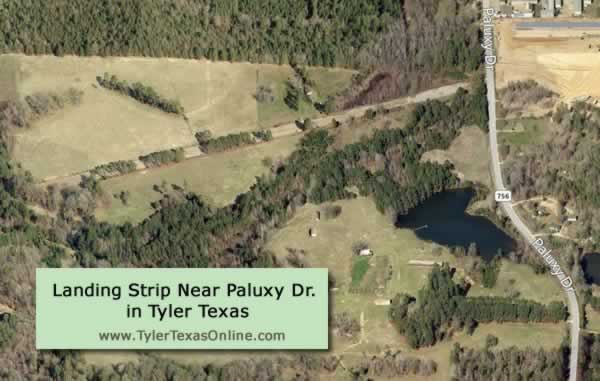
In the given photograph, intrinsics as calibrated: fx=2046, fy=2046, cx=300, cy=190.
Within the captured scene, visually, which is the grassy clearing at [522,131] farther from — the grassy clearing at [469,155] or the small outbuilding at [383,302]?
the small outbuilding at [383,302]

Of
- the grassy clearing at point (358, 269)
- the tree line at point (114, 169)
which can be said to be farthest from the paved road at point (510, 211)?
the tree line at point (114, 169)

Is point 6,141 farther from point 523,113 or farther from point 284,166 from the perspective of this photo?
point 523,113

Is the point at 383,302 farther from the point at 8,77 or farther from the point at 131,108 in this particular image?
the point at 8,77

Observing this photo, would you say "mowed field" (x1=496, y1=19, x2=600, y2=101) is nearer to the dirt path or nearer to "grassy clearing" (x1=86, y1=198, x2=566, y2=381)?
the dirt path

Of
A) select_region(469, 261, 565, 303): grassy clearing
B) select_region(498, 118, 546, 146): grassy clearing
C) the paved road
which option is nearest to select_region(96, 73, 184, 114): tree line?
the paved road

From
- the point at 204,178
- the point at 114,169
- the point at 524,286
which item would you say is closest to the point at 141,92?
the point at 114,169

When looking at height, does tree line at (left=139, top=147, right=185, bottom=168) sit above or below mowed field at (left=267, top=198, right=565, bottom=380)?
above
